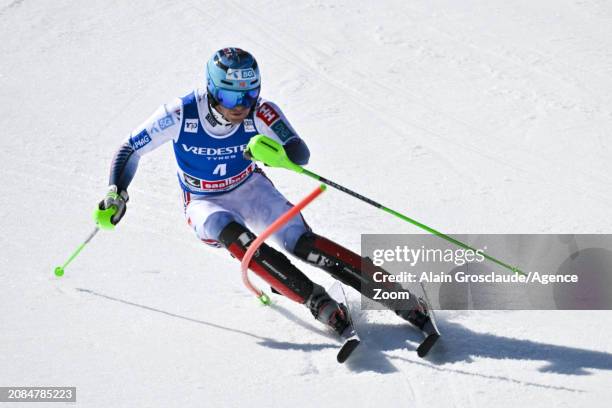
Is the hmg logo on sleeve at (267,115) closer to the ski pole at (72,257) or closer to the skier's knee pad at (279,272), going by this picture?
the skier's knee pad at (279,272)

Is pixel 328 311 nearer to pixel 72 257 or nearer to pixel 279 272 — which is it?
pixel 279 272

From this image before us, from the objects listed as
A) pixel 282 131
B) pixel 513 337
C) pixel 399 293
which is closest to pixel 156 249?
pixel 282 131

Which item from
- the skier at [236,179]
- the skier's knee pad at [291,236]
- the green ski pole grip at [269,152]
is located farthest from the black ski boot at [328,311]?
the green ski pole grip at [269,152]

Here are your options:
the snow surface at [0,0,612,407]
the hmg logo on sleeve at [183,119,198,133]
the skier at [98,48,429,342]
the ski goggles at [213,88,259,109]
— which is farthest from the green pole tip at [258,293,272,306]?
the ski goggles at [213,88,259,109]

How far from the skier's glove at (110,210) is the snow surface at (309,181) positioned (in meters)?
0.69

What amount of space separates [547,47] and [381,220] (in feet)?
15.3

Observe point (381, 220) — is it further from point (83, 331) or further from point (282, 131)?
point (83, 331)

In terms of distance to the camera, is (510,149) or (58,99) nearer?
(510,149)

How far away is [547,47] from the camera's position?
35.6ft

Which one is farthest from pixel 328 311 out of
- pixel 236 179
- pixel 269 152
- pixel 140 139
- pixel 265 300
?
pixel 140 139

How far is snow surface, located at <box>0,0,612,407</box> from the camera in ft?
17.3

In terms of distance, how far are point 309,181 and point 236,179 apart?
1997 millimetres

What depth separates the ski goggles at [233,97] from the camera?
5883mm

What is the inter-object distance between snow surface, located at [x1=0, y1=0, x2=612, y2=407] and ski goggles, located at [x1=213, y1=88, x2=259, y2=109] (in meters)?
1.50
